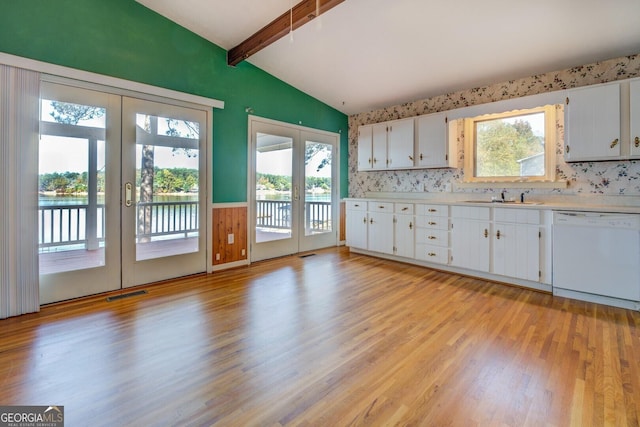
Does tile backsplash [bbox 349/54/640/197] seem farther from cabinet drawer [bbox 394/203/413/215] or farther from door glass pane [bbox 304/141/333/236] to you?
door glass pane [bbox 304/141/333/236]

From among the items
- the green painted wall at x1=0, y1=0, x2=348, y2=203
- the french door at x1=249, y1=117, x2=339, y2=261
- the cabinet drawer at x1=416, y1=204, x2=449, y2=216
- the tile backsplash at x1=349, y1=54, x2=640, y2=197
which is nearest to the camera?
the green painted wall at x1=0, y1=0, x2=348, y2=203

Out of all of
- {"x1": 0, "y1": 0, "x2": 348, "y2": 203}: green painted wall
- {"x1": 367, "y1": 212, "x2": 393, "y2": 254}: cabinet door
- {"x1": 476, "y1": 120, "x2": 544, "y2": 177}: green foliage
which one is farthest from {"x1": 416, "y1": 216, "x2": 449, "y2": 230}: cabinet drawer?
{"x1": 0, "y1": 0, "x2": 348, "y2": 203}: green painted wall

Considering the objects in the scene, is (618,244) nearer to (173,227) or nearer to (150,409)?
(150,409)

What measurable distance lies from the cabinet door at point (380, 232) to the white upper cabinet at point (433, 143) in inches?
39.2

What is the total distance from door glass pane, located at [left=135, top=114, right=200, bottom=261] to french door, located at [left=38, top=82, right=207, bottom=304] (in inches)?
0.4

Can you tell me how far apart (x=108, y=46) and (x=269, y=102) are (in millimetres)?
2143

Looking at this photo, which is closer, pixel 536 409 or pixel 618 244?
pixel 536 409

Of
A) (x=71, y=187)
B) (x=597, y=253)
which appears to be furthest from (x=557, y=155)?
(x=71, y=187)

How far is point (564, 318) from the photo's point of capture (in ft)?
9.01

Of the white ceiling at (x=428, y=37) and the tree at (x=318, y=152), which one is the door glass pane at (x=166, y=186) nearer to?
the white ceiling at (x=428, y=37)

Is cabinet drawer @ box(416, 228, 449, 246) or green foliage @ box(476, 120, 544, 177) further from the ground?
green foliage @ box(476, 120, 544, 177)

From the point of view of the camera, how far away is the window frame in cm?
378

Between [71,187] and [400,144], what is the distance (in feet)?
14.2

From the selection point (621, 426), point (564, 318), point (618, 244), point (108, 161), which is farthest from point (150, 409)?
point (618, 244)
